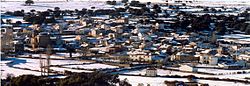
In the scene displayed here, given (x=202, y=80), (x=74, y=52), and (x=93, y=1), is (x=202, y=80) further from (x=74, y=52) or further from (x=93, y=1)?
(x=93, y=1)

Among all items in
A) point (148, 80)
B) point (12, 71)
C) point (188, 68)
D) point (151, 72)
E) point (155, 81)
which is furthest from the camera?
point (188, 68)

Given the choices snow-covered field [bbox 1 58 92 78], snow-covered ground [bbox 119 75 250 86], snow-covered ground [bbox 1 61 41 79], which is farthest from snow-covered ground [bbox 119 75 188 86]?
snow-covered ground [bbox 1 61 41 79]

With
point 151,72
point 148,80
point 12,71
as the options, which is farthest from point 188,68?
point 12,71

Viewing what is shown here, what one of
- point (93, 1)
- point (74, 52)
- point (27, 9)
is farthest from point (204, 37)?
point (93, 1)

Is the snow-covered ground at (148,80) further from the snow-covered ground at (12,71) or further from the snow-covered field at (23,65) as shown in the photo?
the snow-covered ground at (12,71)

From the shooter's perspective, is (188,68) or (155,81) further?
(188,68)

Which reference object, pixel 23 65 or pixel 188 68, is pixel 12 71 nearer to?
pixel 23 65

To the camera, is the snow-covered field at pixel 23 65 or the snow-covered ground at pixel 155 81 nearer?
the snow-covered ground at pixel 155 81

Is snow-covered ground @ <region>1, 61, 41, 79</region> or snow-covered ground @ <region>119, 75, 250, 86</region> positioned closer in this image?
snow-covered ground @ <region>119, 75, 250, 86</region>

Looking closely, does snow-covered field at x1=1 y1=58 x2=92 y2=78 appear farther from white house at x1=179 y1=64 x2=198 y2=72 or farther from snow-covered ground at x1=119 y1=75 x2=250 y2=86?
white house at x1=179 y1=64 x2=198 y2=72

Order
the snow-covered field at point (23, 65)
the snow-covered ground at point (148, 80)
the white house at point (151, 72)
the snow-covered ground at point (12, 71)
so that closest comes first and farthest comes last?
the snow-covered ground at point (148, 80) < the white house at point (151, 72) < the snow-covered ground at point (12, 71) < the snow-covered field at point (23, 65)

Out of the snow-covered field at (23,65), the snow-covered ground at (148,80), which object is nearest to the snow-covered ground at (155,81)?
the snow-covered ground at (148,80)
